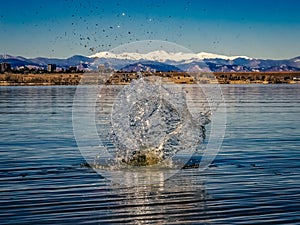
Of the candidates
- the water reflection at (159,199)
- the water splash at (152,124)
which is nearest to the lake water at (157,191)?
the water reflection at (159,199)

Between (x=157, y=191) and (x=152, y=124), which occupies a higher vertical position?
(x=152, y=124)

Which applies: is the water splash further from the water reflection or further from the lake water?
the water reflection

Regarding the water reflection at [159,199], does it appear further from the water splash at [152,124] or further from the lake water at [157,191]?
the water splash at [152,124]

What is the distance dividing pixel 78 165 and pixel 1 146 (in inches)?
321

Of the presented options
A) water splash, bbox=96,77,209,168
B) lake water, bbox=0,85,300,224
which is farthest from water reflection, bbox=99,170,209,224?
water splash, bbox=96,77,209,168

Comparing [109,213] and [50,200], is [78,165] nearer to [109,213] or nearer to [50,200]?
[50,200]

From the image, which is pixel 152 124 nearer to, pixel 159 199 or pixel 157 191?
pixel 157 191

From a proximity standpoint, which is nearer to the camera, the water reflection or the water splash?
the water reflection

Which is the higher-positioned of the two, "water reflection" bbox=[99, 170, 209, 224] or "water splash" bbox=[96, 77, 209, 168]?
"water splash" bbox=[96, 77, 209, 168]

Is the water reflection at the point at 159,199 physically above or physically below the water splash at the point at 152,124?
below

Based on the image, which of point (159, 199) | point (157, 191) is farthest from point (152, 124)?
point (159, 199)

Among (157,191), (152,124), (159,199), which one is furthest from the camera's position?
(152,124)

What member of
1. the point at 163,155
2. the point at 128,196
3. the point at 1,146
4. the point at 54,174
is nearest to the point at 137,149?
the point at 163,155

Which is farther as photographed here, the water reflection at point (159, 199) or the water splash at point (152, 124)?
the water splash at point (152, 124)
